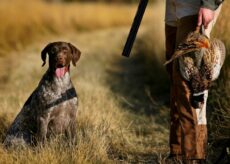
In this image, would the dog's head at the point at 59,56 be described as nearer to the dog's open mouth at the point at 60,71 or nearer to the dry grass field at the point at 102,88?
the dog's open mouth at the point at 60,71

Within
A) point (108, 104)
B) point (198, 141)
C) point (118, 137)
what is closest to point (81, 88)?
point (108, 104)

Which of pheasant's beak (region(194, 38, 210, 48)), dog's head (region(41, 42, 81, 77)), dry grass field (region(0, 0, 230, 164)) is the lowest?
dry grass field (region(0, 0, 230, 164))

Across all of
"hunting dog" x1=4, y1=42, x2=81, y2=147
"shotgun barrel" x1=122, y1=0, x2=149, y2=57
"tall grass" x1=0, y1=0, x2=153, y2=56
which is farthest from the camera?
"tall grass" x1=0, y1=0, x2=153, y2=56

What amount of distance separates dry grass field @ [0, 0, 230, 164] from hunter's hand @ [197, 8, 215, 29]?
4.68 feet

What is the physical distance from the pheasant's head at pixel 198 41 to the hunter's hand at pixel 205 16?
11 centimetres

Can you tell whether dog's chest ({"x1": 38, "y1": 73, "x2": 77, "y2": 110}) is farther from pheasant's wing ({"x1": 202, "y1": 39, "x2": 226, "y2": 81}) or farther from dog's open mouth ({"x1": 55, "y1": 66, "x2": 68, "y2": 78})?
pheasant's wing ({"x1": 202, "y1": 39, "x2": 226, "y2": 81})

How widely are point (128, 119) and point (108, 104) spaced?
18.2 inches

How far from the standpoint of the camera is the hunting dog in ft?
23.9

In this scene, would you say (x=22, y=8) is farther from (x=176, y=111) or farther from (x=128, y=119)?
(x=176, y=111)

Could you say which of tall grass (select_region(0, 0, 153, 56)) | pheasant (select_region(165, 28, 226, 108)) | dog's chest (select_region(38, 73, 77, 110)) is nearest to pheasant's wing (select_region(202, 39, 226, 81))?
pheasant (select_region(165, 28, 226, 108))

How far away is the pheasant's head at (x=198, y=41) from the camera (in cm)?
A: 580

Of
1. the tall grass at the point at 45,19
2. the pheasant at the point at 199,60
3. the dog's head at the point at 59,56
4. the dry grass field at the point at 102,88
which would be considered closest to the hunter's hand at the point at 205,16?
the pheasant at the point at 199,60

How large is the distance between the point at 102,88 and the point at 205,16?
5588 millimetres

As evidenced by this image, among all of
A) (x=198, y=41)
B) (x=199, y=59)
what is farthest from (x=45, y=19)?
(x=198, y=41)
